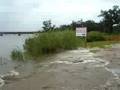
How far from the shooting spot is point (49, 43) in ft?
108

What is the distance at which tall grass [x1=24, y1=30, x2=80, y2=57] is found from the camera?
3288 cm

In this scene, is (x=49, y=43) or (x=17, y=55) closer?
(x=17, y=55)

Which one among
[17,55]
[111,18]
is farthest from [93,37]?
[111,18]

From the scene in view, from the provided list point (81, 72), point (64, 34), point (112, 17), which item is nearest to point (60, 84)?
point (81, 72)

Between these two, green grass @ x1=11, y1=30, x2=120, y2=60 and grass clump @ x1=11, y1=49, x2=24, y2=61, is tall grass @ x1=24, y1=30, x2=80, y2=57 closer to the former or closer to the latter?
green grass @ x1=11, y1=30, x2=120, y2=60

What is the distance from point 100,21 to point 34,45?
68.4 m

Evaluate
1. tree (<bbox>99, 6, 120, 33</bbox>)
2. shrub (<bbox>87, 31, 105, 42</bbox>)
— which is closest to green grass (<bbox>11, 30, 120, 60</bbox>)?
shrub (<bbox>87, 31, 105, 42</bbox>)

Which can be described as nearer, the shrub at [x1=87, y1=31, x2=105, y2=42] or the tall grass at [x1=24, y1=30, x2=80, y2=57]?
the tall grass at [x1=24, y1=30, x2=80, y2=57]

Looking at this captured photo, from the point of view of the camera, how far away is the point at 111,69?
17156 mm

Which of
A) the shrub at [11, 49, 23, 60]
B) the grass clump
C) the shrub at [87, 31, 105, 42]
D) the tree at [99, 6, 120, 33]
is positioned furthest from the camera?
the tree at [99, 6, 120, 33]

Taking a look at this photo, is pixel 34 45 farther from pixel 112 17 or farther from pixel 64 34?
pixel 112 17

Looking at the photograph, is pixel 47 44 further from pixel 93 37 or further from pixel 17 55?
pixel 93 37

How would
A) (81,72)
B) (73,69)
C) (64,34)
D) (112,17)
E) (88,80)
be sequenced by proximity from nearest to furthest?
(88,80)
(81,72)
(73,69)
(64,34)
(112,17)

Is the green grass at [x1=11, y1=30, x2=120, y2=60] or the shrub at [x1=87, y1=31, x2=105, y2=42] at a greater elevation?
the green grass at [x1=11, y1=30, x2=120, y2=60]
